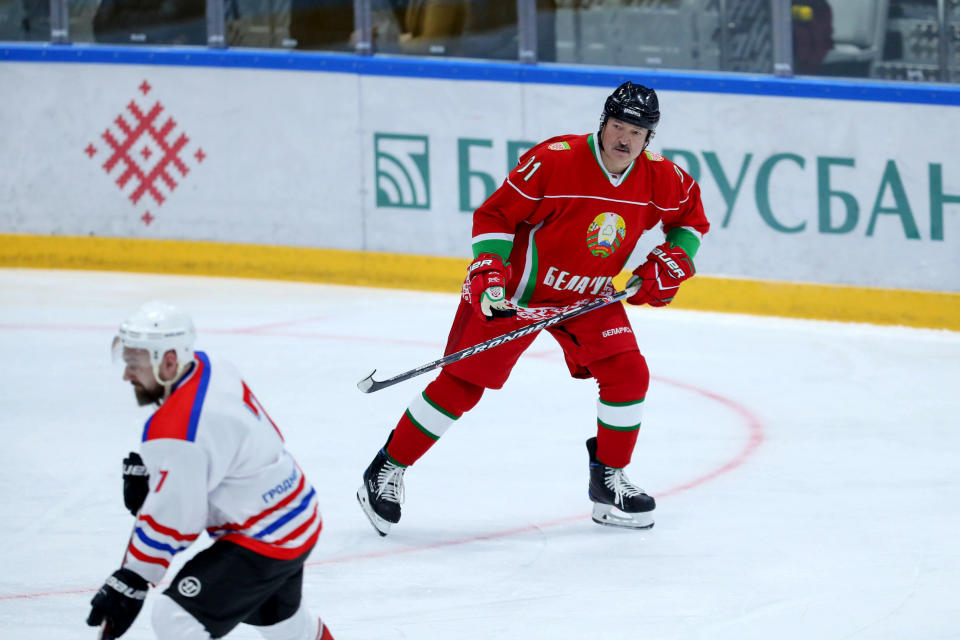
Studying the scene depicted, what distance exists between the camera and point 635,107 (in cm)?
406

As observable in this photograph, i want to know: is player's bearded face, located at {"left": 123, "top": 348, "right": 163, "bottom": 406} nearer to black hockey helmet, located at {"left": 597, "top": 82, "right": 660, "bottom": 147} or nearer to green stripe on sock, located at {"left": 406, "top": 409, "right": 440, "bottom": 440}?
green stripe on sock, located at {"left": 406, "top": 409, "right": 440, "bottom": 440}

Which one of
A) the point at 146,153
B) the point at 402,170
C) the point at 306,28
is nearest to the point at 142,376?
the point at 402,170

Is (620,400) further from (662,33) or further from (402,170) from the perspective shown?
(402,170)

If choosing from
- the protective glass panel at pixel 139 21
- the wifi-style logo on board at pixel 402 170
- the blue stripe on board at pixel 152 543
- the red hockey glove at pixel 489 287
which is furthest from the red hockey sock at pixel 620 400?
the protective glass panel at pixel 139 21

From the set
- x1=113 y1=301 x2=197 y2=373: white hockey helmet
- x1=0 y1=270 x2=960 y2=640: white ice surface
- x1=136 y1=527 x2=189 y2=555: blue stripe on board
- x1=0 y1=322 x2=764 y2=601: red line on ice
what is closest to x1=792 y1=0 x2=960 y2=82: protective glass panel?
x1=0 y1=270 x2=960 y2=640: white ice surface

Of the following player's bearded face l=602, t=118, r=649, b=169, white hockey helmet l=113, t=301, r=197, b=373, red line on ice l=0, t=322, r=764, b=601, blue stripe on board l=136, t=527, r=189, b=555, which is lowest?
red line on ice l=0, t=322, r=764, b=601

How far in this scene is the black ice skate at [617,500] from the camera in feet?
14.0

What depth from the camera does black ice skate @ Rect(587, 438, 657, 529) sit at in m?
4.27

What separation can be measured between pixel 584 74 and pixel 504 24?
1.61ft

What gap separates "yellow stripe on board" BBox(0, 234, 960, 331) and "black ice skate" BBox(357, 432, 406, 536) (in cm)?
295

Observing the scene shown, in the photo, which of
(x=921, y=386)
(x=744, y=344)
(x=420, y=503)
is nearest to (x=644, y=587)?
(x=420, y=503)

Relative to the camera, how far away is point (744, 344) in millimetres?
6480

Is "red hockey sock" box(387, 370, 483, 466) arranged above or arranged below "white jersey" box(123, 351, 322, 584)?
below

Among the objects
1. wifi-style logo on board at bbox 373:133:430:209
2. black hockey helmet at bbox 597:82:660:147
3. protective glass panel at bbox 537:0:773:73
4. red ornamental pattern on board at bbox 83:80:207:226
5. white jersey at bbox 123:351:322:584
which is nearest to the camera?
white jersey at bbox 123:351:322:584
